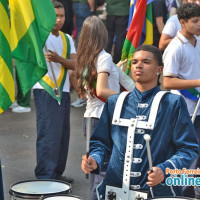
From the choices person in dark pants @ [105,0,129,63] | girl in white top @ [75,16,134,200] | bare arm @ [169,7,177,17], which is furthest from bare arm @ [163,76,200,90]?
person in dark pants @ [105,0,129,63]

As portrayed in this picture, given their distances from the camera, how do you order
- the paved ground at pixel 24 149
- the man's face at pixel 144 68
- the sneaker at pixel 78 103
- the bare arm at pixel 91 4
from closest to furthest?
the man's face at pixel 144 68 → the paved ground at pixel 24 149 → the sneaker at pixel 78 103 → the bare arm at pixel 91 4

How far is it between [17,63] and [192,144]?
238 centimetres

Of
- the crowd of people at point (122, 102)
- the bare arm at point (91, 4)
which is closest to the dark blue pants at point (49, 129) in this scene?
the crowd of people at point (122, 102)

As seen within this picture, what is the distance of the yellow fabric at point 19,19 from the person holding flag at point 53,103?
41.2 inches

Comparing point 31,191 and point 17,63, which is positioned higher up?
point 17,63

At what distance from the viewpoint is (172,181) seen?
4418mm

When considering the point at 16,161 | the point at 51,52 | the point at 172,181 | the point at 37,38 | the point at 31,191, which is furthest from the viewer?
the point at 16,161

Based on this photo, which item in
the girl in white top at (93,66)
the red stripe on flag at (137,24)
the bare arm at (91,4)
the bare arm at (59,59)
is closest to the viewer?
the girl in white top at (93,66)

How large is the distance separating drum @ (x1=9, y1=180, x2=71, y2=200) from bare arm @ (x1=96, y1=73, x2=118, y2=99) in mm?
1108

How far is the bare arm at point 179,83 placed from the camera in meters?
→ 6.49

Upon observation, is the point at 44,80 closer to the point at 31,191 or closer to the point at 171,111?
the point at 31,191

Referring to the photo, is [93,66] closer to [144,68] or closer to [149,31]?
[144,68]

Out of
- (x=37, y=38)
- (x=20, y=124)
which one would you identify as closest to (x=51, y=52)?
(x=37, y=38)

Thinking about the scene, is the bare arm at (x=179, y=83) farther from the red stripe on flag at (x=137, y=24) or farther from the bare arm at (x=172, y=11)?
the bare arm at (x=172, y=11)
